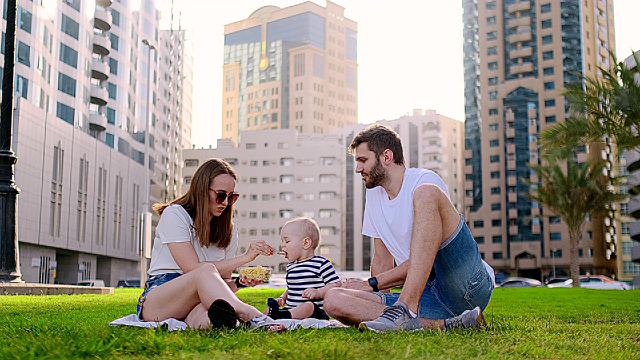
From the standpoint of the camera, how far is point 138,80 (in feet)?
244

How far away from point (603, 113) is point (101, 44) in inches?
2055

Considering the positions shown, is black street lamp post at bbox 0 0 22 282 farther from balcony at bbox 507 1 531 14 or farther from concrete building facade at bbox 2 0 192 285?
balcony at bbox 507 1 531 14

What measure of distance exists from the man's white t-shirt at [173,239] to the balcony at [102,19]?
61.4 metres

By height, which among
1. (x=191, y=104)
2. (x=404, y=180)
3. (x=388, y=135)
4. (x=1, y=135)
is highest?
(x=191, y=104)

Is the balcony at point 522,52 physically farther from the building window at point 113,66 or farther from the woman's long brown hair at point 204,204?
the woman's long brown hair at point 204,204

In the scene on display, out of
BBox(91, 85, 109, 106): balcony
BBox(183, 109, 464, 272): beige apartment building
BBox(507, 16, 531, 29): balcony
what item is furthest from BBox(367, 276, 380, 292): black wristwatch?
BBox(183, 109, 464, 272): beige apartment building

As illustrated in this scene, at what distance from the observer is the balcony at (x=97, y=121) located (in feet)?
202

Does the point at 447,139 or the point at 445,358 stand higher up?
the point at 447,139

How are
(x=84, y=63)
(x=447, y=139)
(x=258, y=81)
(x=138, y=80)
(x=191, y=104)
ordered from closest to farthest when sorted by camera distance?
1. (x=84, y=63)
2. (x=138, y=80)
3. (x=447, y=139)
4. (x=191, y=104)
5. (x=258, y=81)

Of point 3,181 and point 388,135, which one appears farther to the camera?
point 3,181

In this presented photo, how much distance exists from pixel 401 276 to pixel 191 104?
122 meters

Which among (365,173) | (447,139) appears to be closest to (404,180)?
(365,173)

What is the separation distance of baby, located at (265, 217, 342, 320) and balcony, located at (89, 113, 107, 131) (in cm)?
5862

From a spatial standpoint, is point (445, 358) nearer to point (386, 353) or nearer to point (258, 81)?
point (386, 353)
